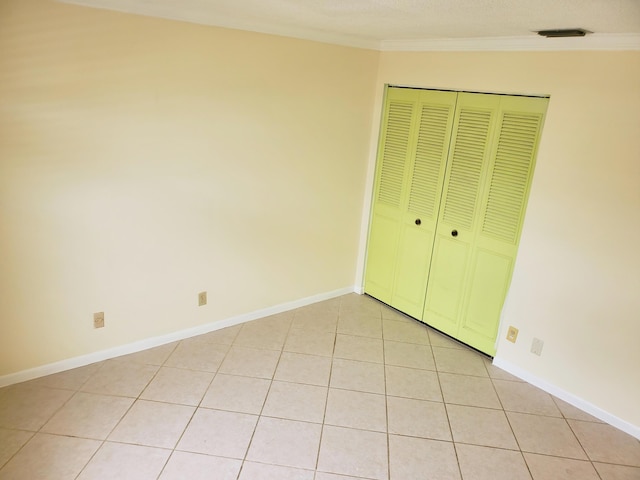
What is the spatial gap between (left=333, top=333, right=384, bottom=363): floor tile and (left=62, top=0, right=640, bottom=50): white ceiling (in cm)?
225

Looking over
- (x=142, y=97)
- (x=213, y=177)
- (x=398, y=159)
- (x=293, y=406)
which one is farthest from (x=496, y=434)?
(x=142, y=97)

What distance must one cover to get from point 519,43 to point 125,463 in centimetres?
330

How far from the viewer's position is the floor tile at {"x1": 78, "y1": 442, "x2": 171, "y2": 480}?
7.00 ft

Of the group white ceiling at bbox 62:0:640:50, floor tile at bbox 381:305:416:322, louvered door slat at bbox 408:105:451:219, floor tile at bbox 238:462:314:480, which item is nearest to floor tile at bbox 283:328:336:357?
floor tile at bbox 381:305:416:322

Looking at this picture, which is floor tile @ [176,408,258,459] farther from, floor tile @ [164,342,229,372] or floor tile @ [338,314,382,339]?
floor tile @ [338,314,382,339]

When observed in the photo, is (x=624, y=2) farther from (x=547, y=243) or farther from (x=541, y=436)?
(x=541, y=436)

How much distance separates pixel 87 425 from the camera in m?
2.44

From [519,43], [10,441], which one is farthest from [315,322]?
[519,43]

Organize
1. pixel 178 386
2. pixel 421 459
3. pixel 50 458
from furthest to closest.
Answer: pixel 178 386 < pixel 421 459 < pixel 50 458

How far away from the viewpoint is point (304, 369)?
306cm

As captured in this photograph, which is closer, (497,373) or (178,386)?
(178,386)

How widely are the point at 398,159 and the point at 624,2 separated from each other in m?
2.14

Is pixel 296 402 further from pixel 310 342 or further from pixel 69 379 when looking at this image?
pixel 69 379

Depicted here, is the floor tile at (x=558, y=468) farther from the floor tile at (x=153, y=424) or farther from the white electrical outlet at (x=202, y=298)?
the white electrical outlet at (x=202, y=298)
